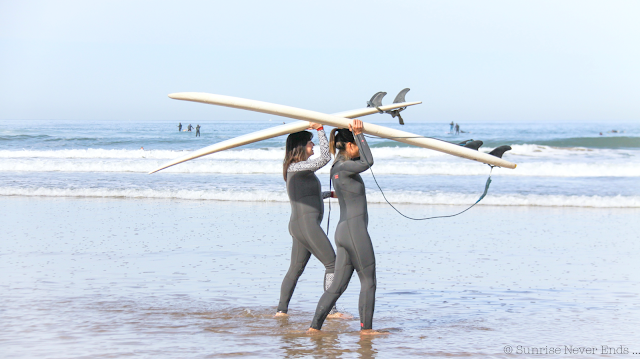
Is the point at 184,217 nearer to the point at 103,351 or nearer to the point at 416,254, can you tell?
the point at 416,254

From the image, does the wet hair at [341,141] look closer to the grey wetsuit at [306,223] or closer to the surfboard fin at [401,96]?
the grey wetsuit at [306,223]

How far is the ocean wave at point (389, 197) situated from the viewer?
1373cm

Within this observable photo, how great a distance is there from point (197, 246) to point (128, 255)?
→ 1.01 metres

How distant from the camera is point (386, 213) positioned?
39.6 feet

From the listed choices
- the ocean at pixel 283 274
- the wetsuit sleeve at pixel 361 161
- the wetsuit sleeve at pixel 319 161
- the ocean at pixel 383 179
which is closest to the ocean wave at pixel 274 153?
the ocean at pixel 383 179

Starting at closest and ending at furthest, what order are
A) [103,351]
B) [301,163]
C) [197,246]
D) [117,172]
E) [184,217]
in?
[103,351] < [301,163] < [197,246] < [184,217] < [117,172]

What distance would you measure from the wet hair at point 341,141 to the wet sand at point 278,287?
1521mm

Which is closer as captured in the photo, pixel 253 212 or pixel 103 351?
pixel 103 351

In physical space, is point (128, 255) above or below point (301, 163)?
below

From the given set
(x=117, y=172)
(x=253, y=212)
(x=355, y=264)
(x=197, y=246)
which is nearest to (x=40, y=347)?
(x=355, y=264)

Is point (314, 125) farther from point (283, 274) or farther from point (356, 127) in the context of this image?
point (283, 274)

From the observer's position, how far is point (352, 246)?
16.4 ft

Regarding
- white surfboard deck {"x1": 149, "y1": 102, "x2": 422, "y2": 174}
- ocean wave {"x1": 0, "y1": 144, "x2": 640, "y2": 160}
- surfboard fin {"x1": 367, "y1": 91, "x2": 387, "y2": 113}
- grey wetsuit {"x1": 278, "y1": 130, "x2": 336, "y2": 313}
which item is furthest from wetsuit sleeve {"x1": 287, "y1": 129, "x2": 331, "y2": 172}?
ocean wave {"x1": 0, "y1": 144, "x2": 640, "y2": 160}

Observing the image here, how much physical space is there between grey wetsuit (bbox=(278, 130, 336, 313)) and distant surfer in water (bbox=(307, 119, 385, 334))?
395mm
